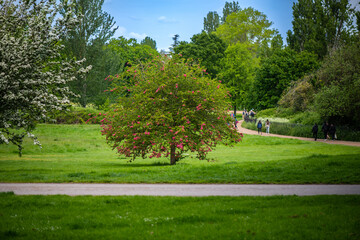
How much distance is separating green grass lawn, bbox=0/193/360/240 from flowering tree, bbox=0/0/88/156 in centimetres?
286

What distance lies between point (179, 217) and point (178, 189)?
12.5 feet

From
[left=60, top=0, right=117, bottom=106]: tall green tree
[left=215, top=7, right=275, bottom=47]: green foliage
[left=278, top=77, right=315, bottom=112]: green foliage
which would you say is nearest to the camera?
[left=278, top=77, right=315, bottom=112]: green foliage

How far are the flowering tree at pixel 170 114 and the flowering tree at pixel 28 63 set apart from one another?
5.34 metres

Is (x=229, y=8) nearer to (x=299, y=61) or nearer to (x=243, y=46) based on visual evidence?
(x=243, y=46)

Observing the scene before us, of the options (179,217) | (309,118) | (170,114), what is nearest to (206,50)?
(309,118)

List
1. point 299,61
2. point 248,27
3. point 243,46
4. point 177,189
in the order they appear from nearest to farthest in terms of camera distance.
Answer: point 177,189, point 299,61, point 243,46, point 248,27

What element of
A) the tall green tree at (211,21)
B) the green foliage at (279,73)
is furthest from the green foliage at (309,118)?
the tall green tree at (211,21)

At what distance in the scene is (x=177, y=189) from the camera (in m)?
11.3

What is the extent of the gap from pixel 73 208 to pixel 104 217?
1.13 metres

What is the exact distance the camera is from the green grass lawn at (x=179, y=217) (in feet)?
21.5

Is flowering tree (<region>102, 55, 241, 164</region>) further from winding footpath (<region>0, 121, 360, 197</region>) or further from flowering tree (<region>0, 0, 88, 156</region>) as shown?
flowering tree (<region>0, 0, 88, 156</region>)

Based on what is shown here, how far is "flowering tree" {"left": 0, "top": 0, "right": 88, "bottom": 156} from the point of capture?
10.9m

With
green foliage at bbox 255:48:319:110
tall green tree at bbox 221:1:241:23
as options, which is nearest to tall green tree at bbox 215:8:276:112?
green foliage at bbox 255:48:319:110

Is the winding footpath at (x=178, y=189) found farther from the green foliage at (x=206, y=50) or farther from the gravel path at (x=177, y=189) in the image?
the green foliage at (x=206, y=50)
